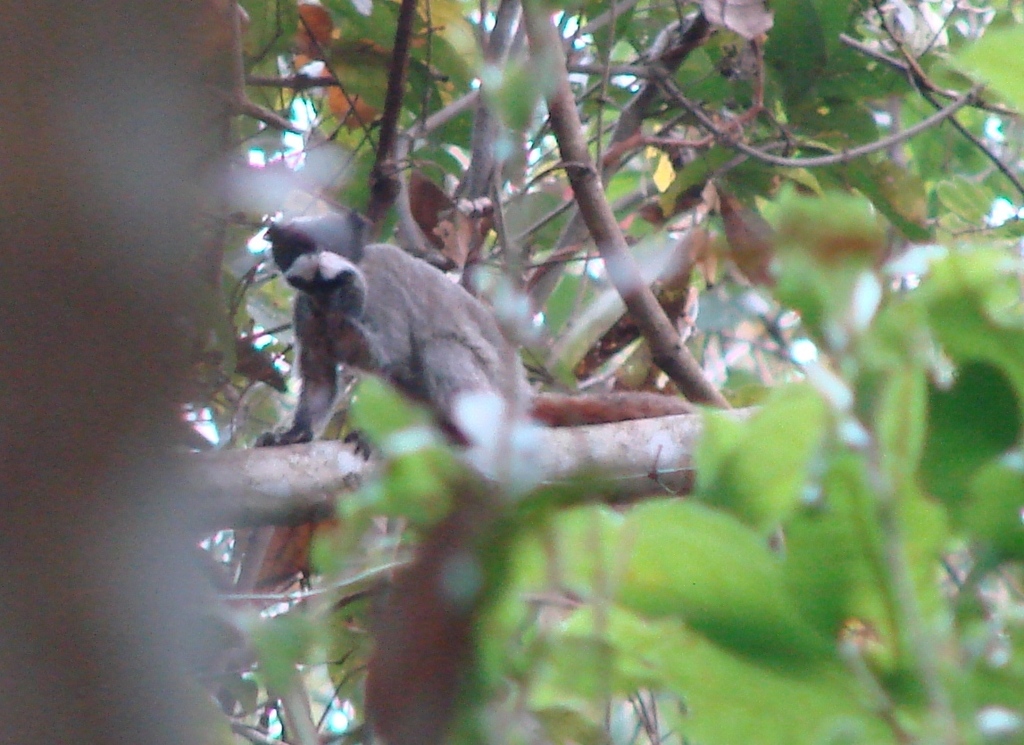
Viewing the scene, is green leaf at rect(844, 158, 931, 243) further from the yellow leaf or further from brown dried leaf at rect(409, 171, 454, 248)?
brown dried leaf at rect(409, 171, 454, 248)

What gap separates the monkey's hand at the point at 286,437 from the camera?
11.5ft

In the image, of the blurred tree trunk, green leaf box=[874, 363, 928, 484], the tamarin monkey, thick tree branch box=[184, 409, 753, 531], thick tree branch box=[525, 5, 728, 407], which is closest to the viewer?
green leaf box=[874, 363, 928, 484]

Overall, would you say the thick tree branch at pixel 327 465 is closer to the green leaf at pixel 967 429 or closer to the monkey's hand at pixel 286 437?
the monkey's hand at pixel 286 437

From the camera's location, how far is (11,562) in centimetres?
69

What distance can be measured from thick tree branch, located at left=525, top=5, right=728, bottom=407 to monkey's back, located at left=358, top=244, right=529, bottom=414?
115 cm

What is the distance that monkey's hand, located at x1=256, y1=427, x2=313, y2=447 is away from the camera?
3.49 m

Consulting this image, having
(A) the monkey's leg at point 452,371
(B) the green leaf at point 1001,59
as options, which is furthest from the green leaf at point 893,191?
(B) the green leaf at point 1001,59

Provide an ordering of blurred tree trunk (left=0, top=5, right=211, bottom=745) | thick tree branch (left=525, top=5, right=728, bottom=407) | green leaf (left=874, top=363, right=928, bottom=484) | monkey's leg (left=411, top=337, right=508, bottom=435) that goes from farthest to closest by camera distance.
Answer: monkey's leg (left=411, top=337, right=508, bottom=435), thick tree branch (left=525, top=5, right=728, bottom=407), blurred tree trunk (left=0, top=5, right=211, bottom=745), green leaf (left=874, top=363, right=928, bottom=484)

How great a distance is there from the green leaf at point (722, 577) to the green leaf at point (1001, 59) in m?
0.32

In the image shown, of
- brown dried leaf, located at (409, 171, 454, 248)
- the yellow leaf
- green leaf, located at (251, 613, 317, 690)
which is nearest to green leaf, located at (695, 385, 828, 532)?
green leaf, located at (251, 613, 317, 690)


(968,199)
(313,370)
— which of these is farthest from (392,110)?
(968,199)

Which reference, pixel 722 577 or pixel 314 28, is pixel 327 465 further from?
pixel 722 577

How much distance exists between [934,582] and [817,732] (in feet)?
0.36

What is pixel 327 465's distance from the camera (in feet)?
8.08
